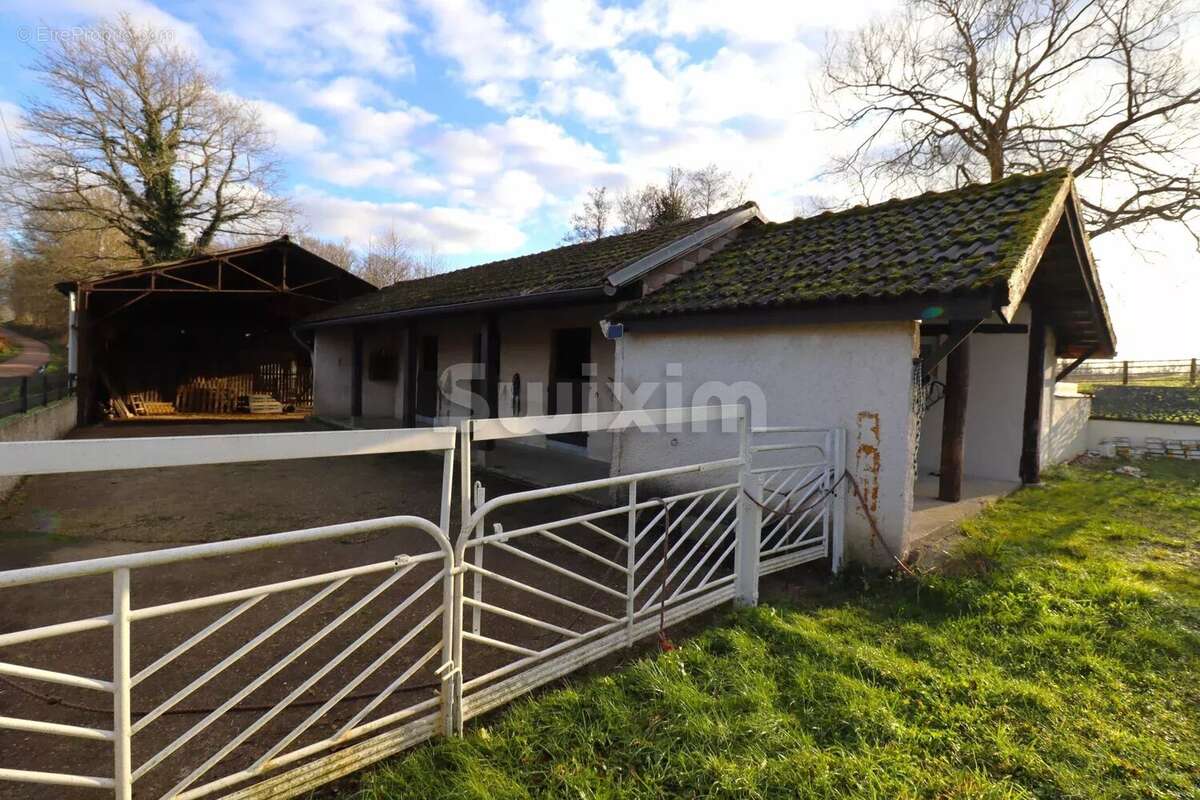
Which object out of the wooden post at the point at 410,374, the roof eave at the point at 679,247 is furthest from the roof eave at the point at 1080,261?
the wooden post at the point at 410,374

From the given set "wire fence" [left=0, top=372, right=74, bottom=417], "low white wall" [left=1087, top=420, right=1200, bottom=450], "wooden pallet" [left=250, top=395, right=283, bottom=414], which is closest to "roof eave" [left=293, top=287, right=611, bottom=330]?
"wire fence" [left=0, top=372, right=74, bottom=417]

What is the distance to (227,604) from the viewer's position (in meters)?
4.18

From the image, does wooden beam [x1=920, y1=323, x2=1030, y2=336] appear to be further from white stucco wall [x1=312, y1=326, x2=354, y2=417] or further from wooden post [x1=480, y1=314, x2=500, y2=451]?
white stucco wall [x1=312, y1=326, x2=354, y2=417]

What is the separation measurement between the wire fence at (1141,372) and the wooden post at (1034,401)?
45.2 ft

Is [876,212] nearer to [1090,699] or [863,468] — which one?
[863,468]

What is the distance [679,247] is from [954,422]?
378 centimetres

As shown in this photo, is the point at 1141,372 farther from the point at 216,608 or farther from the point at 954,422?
the point at 216,608

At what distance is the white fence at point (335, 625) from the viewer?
163 centimetres

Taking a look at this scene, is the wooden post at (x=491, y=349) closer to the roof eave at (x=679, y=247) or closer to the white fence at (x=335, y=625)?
the roof eave at (x=679, y=247)

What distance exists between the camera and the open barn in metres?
13.1

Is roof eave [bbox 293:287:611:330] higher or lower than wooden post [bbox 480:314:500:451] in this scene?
higher

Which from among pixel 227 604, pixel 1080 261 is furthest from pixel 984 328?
pixel 227 604

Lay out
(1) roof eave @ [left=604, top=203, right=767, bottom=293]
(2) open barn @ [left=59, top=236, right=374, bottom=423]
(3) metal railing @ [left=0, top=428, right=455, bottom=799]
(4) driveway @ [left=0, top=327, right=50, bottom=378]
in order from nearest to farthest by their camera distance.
→ 1. (3) metal railing @ [left=0, top=428, right=455, bottom=799]
2. (1) roof eave @ [left=604, top=203, right=767, bottom=293]
3. (2) open barn @ [left=59, top=236, right=374, bottom=423]
4. (4) driveway @ [left=0, top=327, right=50, bottom=378]

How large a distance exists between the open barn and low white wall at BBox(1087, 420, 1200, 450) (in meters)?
17.8
